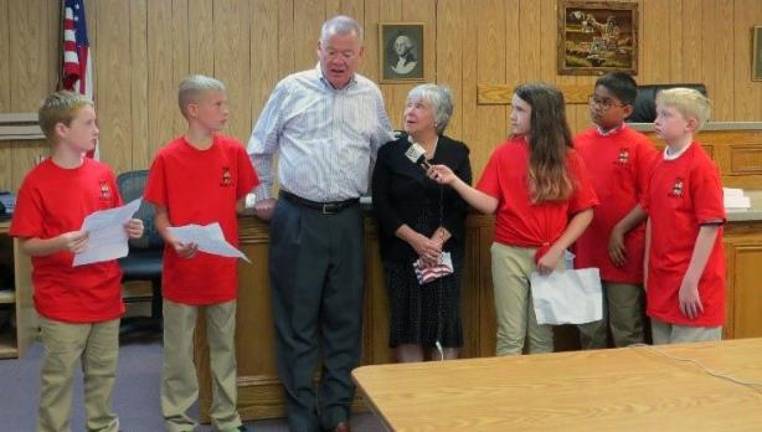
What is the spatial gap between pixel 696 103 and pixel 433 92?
0.91 metres

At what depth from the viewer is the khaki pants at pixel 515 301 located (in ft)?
10.1

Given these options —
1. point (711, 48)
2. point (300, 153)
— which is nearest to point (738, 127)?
point (711, 48)

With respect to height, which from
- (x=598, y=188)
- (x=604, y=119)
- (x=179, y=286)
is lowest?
(x=179, y=286)

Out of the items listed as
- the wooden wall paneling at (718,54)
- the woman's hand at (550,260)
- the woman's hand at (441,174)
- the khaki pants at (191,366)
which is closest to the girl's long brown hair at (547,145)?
the woman's hand at (550,260)

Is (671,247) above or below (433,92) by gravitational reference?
below

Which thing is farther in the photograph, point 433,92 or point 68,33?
point 68,33

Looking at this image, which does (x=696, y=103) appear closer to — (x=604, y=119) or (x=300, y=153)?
(x=604, y=119)

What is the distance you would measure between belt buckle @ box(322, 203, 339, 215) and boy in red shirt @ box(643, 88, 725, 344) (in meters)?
1.11

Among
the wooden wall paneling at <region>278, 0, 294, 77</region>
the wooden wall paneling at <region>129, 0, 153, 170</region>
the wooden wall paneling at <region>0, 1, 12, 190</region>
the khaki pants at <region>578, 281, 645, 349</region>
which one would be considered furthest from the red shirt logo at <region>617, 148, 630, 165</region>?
the wooden wall paneling at <region>0, 1, 12, 190</region>

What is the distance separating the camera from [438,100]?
3.15 meters

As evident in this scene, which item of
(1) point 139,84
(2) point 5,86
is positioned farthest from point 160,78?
(2) point 5,86

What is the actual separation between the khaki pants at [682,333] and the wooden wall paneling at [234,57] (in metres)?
3.65

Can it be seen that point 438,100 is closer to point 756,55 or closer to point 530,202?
point 530,202

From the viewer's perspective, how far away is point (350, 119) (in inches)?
124
